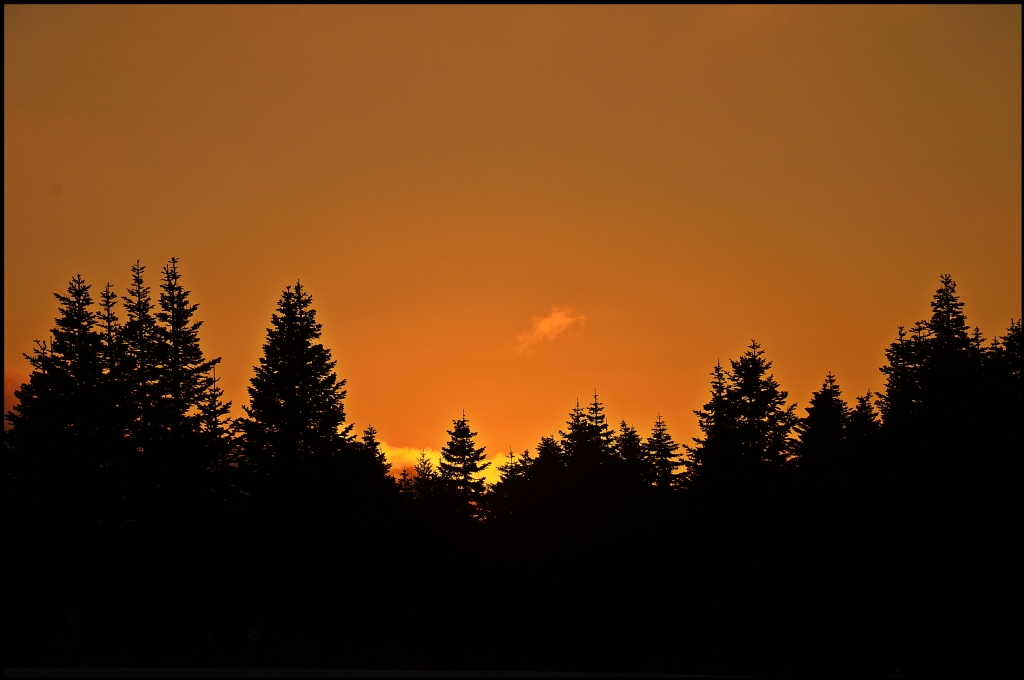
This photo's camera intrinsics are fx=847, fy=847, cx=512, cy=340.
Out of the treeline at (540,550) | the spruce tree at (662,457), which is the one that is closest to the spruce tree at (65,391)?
the treeline at (540,550)

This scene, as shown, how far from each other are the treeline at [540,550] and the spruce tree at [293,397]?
0.74 m

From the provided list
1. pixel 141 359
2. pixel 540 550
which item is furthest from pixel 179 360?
pixel 540 550

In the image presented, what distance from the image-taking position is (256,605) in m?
33.4

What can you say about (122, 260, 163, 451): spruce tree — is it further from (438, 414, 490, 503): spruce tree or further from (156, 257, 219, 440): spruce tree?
(438, 414, 490, 503): spruce tree

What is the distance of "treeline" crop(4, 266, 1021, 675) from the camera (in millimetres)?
23484

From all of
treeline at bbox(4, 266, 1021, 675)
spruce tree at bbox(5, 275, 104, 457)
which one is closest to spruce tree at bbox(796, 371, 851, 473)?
treeline at bbox(4, 266, 1021, 675)

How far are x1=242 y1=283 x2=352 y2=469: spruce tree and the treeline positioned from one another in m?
0.74

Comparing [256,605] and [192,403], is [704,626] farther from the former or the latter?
[192,403]

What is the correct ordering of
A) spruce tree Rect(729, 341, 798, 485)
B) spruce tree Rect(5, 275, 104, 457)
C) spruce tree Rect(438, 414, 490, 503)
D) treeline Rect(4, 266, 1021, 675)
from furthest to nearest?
spruce tree Rect(438, 414, 490, 503) < spruce tree Rect(729, 341, 798, 485) < spruce tree Rect(5, 275, 104, 457) < treeline Rect(4, 266, 1021, 675)

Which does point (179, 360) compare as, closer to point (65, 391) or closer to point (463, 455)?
point (65, 391)

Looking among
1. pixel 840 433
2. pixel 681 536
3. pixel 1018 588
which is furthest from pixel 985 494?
pixel 840 433

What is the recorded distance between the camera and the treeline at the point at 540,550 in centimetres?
2348

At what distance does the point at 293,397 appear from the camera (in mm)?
41781

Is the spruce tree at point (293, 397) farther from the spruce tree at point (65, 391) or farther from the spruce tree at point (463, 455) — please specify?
the spruce tree at point (463, 455)
